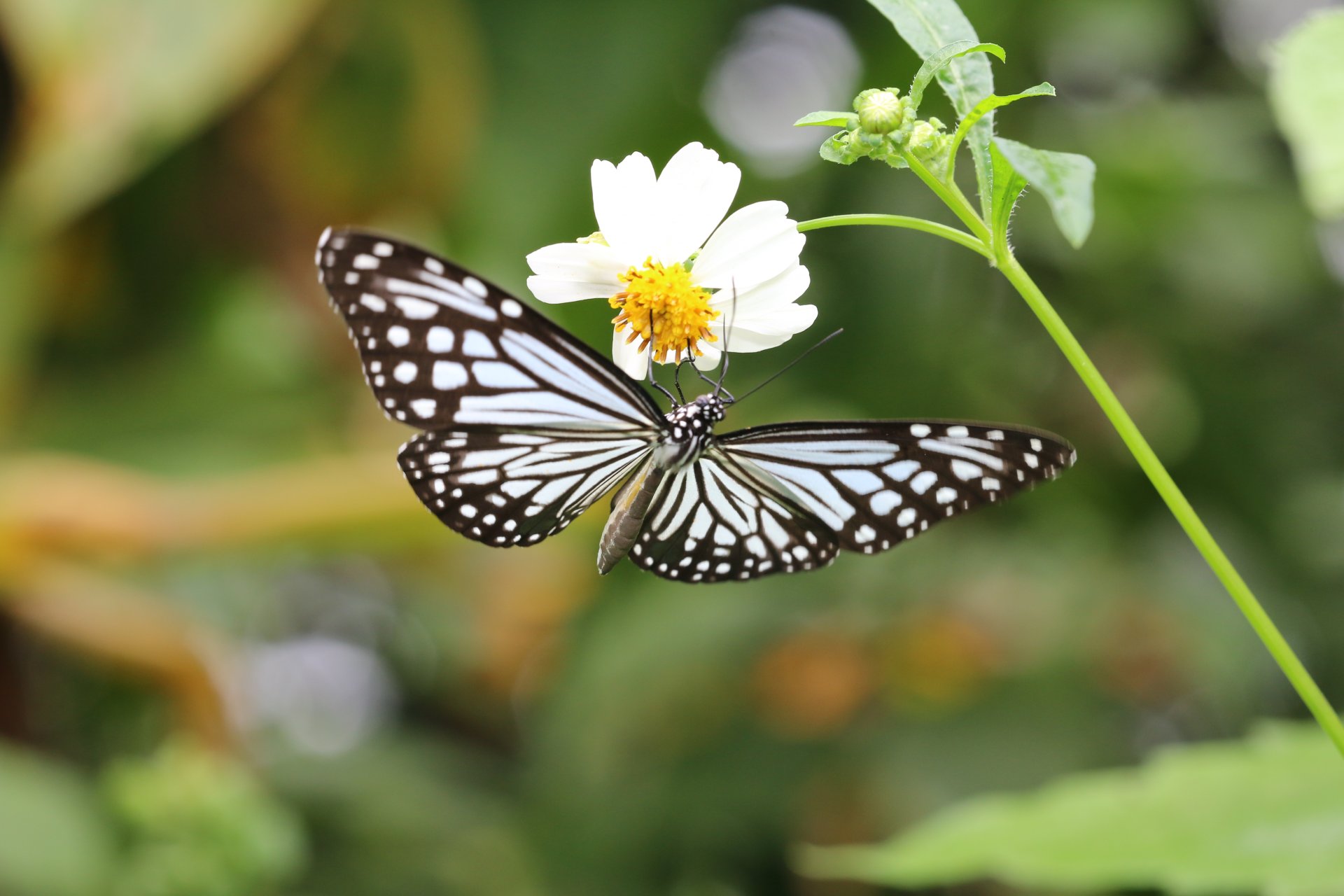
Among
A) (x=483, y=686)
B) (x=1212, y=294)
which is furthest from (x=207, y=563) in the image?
(x=1212, y=294)

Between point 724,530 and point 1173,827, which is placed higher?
point 724,530

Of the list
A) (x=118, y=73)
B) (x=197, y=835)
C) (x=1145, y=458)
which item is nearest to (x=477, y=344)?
(x=1145, y=458)

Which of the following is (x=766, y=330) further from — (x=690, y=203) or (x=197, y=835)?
(x=197, y=835)

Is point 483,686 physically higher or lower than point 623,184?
higher

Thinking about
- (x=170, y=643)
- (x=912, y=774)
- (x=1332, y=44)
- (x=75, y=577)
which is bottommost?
(x=1332, y=44)

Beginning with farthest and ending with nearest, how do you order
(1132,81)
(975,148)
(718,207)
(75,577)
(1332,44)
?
(1132,81)
(75,577)
(718,207)
(975,148)
(1332,44)

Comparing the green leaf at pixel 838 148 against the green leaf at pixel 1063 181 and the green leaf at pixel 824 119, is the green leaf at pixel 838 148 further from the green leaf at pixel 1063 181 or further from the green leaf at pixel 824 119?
the green leaf at pixel 1063 181

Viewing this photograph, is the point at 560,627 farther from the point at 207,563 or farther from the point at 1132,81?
the point at 1132,81
